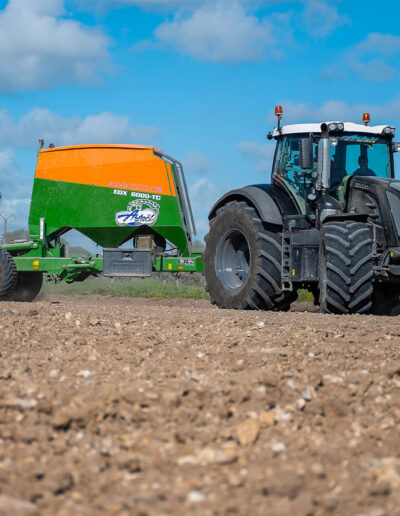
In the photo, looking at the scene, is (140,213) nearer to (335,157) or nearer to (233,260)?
(233,260)

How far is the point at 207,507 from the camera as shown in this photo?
7.80 ft

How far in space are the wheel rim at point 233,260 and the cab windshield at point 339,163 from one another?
1145 mm

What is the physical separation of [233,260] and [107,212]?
3.20 m

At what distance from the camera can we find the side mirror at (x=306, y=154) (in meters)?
8.31

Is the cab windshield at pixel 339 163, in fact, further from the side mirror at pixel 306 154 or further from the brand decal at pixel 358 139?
the side mirror at pixel 306 154

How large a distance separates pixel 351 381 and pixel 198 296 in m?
11.2

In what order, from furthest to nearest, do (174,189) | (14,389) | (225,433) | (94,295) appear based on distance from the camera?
(94,295) → (174,189) → (14,389) → (225,433)

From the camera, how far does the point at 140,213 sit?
12.2 metres

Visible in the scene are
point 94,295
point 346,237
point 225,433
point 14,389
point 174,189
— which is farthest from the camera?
point 94,295

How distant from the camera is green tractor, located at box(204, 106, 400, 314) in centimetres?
789

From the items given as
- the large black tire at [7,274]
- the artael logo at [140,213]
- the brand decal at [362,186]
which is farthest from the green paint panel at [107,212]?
the brand decal at [362,186]

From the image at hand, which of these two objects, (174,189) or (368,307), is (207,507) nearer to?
(368,307)

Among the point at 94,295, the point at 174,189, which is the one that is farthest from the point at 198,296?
the point at 174,189

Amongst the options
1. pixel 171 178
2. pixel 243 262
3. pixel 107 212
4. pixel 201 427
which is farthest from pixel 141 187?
pixel 201 427
